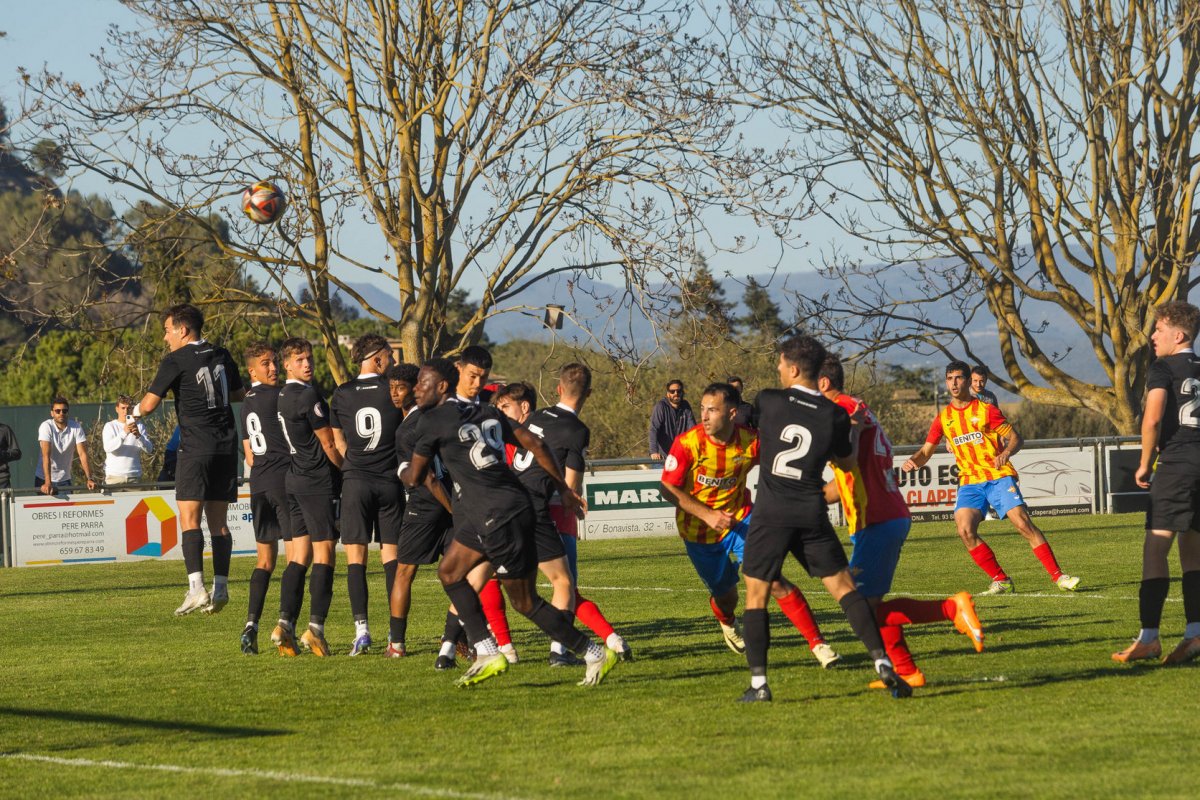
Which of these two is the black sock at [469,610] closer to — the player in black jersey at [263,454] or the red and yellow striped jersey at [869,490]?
the red and yellow striped jersey at [869,490]

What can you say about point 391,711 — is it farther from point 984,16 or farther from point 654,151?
point 984,16

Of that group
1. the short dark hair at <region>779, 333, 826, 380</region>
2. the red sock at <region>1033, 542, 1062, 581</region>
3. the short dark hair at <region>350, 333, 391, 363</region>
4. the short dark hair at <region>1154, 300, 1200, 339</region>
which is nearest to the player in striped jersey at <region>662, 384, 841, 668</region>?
the short dark hair at <region>779, 333, 826, 380</region>

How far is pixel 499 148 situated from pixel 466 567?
1314 centimetres

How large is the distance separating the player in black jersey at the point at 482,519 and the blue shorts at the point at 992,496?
21.2ft

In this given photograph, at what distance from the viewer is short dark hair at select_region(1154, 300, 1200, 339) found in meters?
8.86

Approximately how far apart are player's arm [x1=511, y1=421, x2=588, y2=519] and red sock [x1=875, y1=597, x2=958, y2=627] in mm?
1829

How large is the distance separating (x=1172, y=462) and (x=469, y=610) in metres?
4.02

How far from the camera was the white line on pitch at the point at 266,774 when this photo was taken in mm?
5925

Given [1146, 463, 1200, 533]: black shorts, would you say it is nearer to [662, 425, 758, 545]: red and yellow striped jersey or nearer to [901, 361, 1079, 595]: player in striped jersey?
[662, 425, 758, 545]: red and yellow striped jersey

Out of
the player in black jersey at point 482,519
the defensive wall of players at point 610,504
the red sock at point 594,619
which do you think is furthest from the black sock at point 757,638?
the defensive wall of players at point 610,504

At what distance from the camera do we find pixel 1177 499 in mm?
8914

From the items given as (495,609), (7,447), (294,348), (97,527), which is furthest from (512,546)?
(97,527)

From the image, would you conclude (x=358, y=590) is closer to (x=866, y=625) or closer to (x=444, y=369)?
(x=444, y=369)

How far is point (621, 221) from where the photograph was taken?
2098 centimetres
